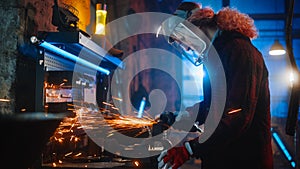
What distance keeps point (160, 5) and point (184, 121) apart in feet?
27.5

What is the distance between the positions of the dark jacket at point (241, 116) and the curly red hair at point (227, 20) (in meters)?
0.06

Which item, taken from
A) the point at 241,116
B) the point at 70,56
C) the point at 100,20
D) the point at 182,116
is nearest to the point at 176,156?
the point at 241,116

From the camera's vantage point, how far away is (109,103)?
374 centimetres

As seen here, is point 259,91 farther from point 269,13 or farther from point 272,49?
point 269,13

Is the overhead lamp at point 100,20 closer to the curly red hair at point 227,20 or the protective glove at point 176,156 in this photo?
the curly red hair at point 227,20

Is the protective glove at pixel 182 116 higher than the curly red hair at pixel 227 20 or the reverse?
the reverse

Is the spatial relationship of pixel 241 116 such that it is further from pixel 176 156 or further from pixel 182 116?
pixel 182 116

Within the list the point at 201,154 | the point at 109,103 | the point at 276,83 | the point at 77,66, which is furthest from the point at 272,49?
the point at 201,154

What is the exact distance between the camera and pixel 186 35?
8.05ft

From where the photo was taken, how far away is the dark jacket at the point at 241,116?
6.56 ft

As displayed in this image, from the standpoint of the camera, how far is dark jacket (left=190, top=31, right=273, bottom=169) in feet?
6.56

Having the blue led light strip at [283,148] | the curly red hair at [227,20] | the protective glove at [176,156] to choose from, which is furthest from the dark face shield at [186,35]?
the blue led light strip at [283,148]

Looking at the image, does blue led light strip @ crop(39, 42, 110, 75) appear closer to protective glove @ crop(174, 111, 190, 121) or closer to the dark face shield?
the dark face shield

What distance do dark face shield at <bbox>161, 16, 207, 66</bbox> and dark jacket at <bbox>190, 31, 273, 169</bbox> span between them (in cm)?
15
